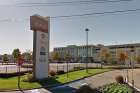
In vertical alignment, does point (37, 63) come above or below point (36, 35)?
below

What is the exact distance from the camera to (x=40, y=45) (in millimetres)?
38031

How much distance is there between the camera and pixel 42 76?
1457 inches

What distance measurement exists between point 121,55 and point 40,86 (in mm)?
86202

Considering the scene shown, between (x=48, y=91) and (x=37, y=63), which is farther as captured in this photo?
(x=37, y=63)

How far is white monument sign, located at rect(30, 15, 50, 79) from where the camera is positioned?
119ft

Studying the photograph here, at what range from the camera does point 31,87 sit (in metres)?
28.4

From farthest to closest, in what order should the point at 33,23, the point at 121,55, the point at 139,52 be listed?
the point at 139,52, the point at 121,55, the point at 33,23

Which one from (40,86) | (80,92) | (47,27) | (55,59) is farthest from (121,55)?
(80,92)

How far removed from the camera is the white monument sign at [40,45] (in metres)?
36.2

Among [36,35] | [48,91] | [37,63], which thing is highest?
[36,35]

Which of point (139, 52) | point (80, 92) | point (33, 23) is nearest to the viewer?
point (80, 92)

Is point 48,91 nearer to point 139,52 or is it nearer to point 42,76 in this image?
point 42,76

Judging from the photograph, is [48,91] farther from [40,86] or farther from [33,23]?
[33,23]

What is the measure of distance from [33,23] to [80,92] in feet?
74.5
